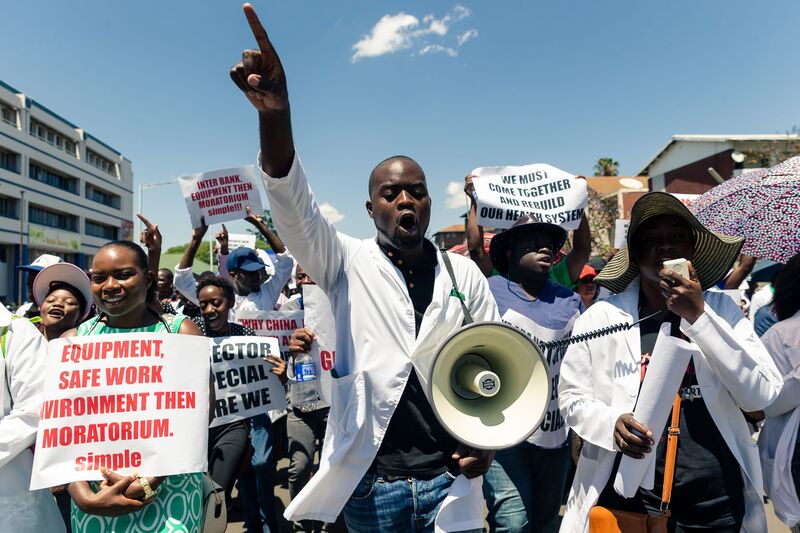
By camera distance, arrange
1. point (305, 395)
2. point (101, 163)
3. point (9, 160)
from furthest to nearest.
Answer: point (101, 163)
point (9, 160)
point (305, 395)

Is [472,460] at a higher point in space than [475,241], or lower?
lower

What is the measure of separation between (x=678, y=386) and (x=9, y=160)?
156 ft

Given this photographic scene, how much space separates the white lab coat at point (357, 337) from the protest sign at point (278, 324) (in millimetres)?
2309

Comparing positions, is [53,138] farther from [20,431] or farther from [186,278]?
[20,431]

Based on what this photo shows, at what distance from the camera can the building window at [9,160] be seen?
37875 millimetres

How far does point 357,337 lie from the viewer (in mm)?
1978

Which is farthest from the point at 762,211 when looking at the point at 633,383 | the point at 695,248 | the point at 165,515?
the point at 165,515

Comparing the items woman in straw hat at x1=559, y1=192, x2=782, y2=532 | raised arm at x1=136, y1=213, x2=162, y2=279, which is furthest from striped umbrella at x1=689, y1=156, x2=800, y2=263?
raised arm at x1=136, y1=213, x2=162, y2=279

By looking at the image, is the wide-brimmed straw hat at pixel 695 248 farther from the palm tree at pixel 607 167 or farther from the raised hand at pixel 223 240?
the palm tree at pixel 607 167

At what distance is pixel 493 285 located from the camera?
3.37 meters

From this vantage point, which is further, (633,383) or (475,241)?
(475,241)

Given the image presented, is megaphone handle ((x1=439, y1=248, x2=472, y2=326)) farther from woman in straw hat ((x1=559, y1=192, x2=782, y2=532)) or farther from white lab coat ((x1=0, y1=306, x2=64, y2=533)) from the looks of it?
white lab coat ((x1=0, y1=306, x2=64, y2=533))

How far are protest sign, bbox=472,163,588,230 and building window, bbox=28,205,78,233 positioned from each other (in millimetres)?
45521

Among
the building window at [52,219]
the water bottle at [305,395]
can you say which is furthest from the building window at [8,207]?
the water bottle at [305,395]
